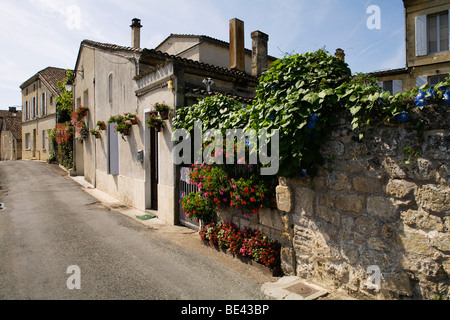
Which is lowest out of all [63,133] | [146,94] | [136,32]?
[63,133]

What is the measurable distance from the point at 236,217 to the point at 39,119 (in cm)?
2579

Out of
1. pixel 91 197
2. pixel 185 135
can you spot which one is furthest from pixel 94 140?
pixel 185 135

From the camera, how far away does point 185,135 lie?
274 inches

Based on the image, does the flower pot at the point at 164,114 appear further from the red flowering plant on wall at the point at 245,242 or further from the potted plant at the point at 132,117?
the red flowering plant on wall at the point at 245,242

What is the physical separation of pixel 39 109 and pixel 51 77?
2880 millimetres

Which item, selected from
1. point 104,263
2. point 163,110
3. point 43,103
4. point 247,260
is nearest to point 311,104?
point 247,260

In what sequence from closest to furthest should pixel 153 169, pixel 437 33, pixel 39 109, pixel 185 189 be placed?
pixel 185 189, pixel 153 169, pixel 437 33, pixel 39 109

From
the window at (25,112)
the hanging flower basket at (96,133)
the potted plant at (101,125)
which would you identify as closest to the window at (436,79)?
the potted plant at (101,125)

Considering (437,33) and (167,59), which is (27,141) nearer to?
(167,59)

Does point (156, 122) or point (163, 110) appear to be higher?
point (163, 110)

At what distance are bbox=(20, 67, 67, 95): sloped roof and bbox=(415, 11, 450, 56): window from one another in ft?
77.6

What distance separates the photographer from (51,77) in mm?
25016

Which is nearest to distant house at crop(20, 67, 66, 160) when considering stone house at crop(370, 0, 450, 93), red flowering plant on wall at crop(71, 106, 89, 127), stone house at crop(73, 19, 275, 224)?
red flowering plant on wall at crop(71, 106, 89, 127)
